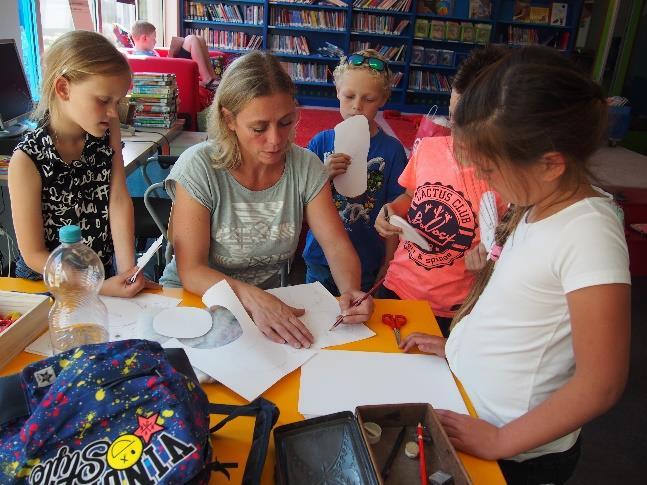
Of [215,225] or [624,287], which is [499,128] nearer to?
[624,287]

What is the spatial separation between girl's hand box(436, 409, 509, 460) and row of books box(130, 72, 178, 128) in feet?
10.2

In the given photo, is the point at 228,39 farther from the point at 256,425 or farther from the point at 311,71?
the point at 256,425

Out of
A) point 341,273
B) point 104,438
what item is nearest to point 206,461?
point 104,438

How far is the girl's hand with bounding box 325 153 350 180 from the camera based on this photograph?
1.89m

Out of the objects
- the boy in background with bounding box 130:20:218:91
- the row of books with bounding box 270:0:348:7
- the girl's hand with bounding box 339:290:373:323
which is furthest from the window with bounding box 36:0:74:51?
the row of books with bounding box 270:0:348:7

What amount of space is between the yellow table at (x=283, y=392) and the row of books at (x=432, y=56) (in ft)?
23.1

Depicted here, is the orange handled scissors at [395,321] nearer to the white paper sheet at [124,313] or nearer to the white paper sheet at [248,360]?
the white paper sheet at [248,360]

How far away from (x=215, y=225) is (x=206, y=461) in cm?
88

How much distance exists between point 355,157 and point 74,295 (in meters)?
1.07

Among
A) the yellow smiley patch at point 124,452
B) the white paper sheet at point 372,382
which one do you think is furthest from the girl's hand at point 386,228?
the yellow smiley patch at point 124,452

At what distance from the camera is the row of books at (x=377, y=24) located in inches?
297

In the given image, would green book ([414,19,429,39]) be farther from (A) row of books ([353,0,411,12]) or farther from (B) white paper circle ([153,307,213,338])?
(B) white paper circle ([153,307,213,338])

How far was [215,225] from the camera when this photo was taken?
4.95ft

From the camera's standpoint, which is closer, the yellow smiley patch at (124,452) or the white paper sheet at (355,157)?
the yellow smiley patch at (124,452)
